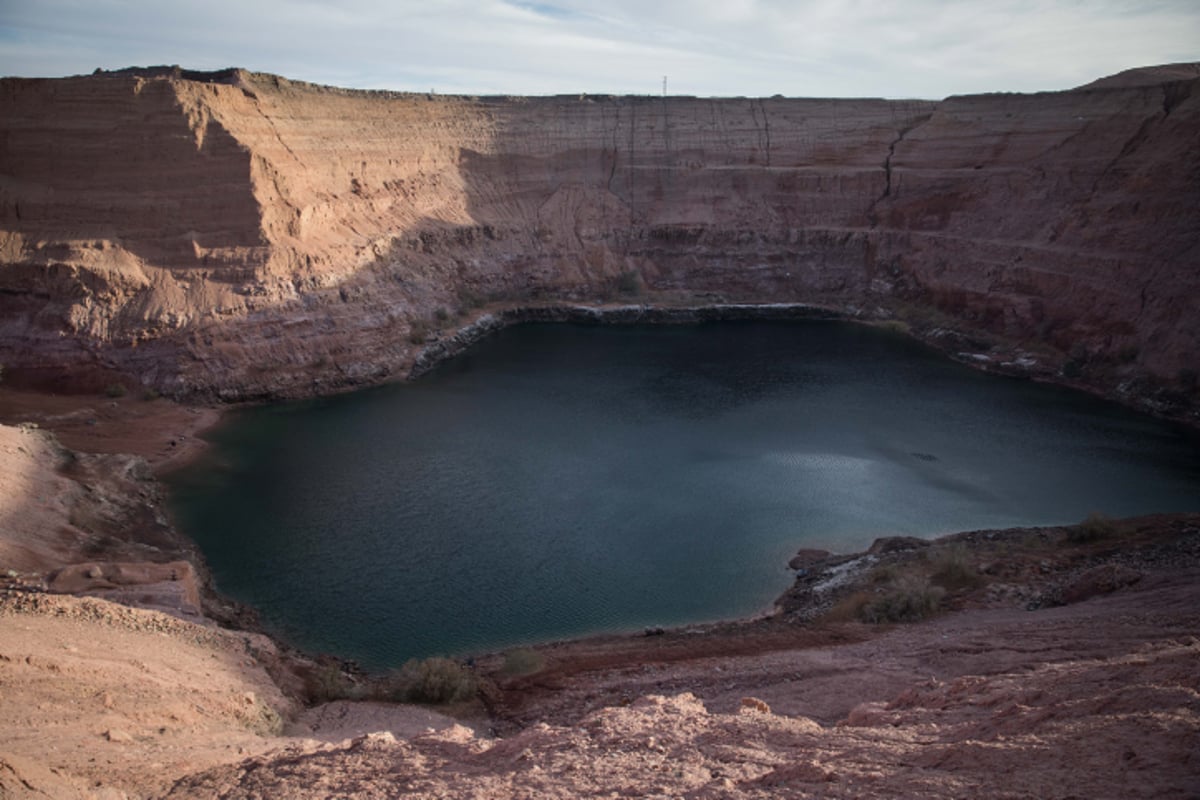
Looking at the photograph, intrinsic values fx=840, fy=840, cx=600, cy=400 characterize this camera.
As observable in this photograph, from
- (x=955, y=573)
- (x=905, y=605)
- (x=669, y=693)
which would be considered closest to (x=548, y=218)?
(x=955, y=573)

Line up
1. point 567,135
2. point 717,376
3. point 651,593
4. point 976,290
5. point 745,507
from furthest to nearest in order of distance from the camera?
point 567,135
point 976,290
point 717,376
point 745,507
point 651,593

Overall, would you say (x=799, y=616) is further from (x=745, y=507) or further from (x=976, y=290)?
(x=976, y=290)

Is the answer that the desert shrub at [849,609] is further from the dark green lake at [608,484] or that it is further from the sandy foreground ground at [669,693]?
the dark green lake at [608,484]

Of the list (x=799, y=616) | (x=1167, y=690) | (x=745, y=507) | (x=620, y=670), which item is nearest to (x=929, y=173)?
(x=745, y=507)

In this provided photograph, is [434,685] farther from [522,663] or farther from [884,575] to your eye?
[884,575]

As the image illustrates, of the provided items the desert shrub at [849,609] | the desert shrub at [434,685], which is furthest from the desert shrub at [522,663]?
the desert shrub at [849,609]

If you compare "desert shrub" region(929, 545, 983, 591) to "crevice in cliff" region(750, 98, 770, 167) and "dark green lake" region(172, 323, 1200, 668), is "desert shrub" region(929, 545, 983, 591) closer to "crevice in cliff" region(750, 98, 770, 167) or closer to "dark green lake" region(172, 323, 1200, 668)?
"dark green lake" region(172, 323, 1200, 668)

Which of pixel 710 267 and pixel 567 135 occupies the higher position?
pixel 567 135
